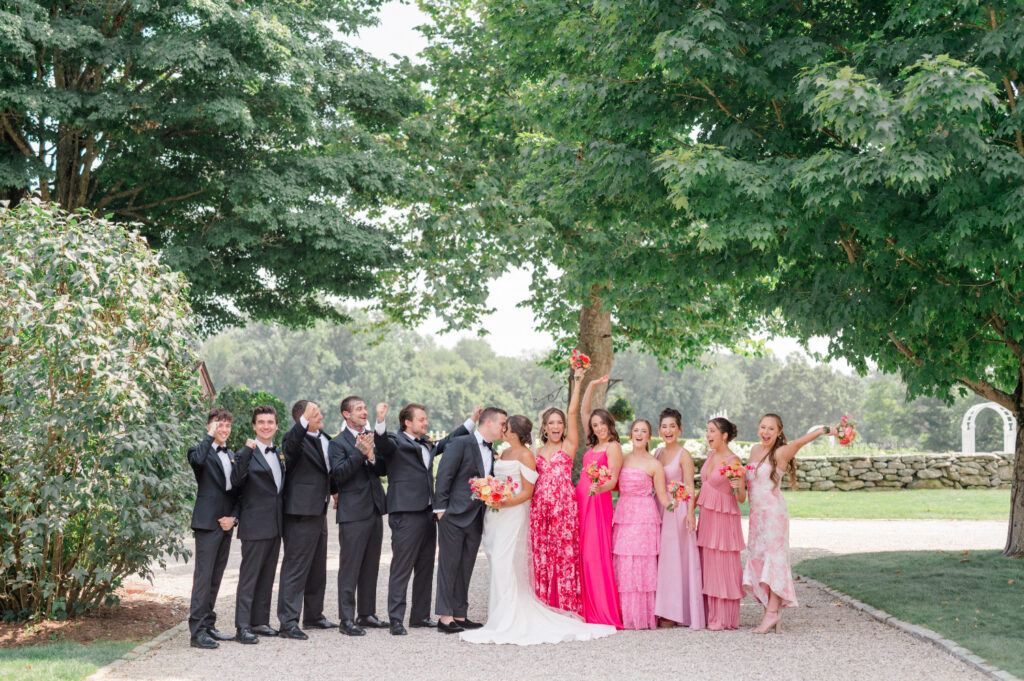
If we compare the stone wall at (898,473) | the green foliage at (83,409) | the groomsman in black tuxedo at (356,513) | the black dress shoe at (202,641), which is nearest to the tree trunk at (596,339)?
the stone wall at (898,473)

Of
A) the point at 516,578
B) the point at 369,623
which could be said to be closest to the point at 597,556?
the point at 516,578

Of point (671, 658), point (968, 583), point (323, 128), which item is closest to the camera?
point (671, 658)

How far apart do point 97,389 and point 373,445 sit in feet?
7.41

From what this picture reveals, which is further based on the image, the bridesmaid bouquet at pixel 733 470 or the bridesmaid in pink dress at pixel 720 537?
the bridesmaid in pink dress at pixel 720 537

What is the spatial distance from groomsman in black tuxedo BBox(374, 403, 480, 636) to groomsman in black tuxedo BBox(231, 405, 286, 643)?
94 centimetres

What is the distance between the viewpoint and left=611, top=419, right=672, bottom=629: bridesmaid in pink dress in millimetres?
8148

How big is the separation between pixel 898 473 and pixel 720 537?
19.4 metres

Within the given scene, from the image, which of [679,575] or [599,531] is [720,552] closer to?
[679,575]

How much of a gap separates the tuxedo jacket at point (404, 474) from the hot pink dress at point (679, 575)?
2190 millimetres

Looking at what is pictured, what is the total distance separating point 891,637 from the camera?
25.3ft

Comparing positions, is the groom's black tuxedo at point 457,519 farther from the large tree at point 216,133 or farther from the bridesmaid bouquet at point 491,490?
the large tree at point 216,133

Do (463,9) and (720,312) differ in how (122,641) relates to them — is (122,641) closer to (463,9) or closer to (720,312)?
(720,312)

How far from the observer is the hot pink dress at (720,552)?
802 cm

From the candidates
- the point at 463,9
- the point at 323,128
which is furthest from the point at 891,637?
the point at 463,9
